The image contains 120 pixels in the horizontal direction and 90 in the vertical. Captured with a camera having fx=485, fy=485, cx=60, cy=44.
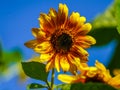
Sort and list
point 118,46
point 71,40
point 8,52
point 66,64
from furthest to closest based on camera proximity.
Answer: point 8,52 < point 118,46 < point 71,40 < point 66,64

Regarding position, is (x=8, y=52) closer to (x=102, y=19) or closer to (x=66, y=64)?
(x=102, y=19)

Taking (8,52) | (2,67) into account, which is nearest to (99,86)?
(2,67)

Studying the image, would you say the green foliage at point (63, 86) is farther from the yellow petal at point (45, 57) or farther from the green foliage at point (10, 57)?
the green foliage at point (10, 57)

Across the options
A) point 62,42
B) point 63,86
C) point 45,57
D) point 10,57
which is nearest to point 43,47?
point 45,57

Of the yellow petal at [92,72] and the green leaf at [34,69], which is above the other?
the green leaf at [34,69]

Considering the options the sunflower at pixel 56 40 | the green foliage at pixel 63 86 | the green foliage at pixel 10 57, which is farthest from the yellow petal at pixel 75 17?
the green foliage at pixel 10 57

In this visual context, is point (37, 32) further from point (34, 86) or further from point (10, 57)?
point (10, 57)

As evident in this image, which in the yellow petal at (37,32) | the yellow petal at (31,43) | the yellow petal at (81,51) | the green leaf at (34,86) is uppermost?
the yellow petal at (37,32)

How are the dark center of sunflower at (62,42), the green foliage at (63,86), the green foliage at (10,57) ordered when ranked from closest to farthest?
the green foliage at (63,86) < the dark center of sunflower at (62,42) < the green foliage at (10,57)
